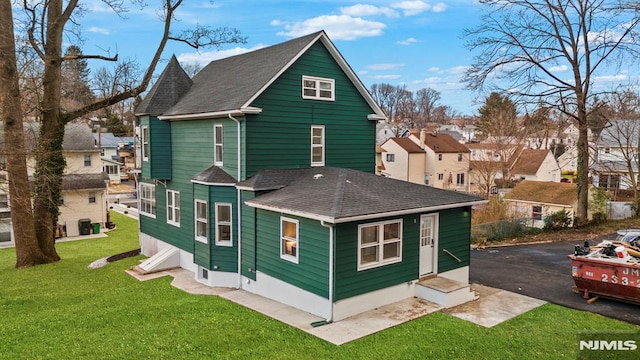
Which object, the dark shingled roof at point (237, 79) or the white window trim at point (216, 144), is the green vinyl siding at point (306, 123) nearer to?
the dark shingled roof at point (237, 79)

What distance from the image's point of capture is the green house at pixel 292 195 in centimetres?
1105

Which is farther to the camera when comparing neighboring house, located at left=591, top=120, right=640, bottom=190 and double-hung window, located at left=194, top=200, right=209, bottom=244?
neighboring house, located at left=591, top=120, right=640, bottom=190

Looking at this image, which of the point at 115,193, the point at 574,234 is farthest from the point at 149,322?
the point at 115,193

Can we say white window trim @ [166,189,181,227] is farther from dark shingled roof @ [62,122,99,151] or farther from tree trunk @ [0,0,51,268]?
dark shingled roof @ [62,122,99,151]

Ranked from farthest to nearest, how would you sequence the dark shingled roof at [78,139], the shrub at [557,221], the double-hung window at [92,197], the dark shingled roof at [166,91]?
the dark shingled roof at [78,139] < the double-hung window at [92,197] < the shrub at [557,221] < the dark shingled roof at [166,91]

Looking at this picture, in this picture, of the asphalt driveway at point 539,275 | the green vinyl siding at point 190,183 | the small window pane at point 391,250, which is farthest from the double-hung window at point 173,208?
the asphalt driveway at point 539,275

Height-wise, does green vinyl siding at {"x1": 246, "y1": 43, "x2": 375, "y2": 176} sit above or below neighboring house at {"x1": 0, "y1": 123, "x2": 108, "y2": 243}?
above

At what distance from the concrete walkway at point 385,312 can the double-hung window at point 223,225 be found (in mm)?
1649

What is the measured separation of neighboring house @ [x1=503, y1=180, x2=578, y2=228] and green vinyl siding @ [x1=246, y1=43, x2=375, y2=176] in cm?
1551

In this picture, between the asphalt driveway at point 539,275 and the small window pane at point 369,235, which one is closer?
the small window pane at point 369,235

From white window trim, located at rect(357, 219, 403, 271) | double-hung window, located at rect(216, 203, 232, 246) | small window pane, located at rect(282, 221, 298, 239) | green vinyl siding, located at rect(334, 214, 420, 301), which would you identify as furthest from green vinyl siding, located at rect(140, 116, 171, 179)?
white window trim, located at rect(357, 219, 403, 271)

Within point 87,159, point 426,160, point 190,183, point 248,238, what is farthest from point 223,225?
point 426,160

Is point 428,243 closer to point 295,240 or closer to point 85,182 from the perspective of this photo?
point 295,240

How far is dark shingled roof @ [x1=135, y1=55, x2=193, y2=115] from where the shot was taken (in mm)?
16891
